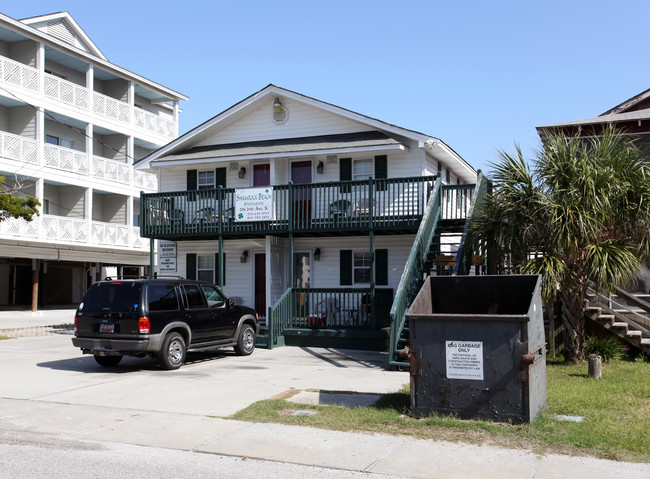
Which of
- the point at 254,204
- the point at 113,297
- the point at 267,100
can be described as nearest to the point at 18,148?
the point at 267,100

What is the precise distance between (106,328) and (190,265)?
915 cm

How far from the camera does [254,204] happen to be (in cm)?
1833

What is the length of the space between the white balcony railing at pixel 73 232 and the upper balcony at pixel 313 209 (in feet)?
29.1

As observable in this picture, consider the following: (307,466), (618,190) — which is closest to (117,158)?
(618,190)

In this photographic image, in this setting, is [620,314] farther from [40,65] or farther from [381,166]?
[40,65]

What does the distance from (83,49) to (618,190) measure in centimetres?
2751

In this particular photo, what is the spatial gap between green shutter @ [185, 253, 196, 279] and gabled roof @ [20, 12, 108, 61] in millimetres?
15014

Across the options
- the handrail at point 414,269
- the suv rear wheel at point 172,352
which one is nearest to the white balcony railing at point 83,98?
the suv rear wheel at point 172,352

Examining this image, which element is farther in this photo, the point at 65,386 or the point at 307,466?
the point at 65,386

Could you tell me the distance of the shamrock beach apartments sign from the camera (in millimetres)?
18141

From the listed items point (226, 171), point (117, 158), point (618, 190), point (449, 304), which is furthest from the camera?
point (117, 158)

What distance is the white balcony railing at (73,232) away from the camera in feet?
87.6

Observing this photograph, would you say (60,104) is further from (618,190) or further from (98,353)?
(618,190)

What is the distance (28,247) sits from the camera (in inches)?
1101
